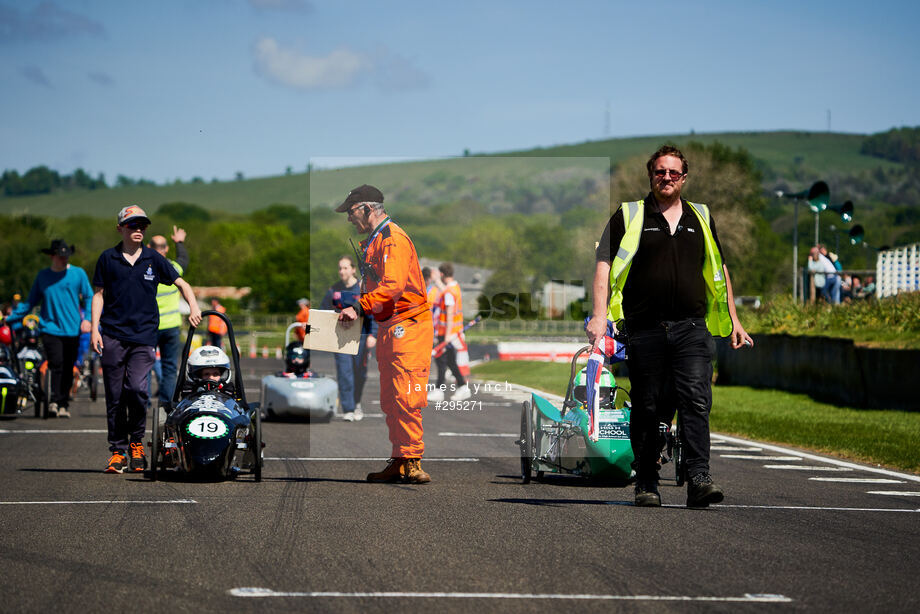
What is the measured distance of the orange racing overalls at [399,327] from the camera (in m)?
10.5

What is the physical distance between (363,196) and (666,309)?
3.01 meters

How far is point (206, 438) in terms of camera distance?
1024 centimetres

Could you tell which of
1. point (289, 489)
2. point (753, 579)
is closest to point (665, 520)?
point (753, 579)

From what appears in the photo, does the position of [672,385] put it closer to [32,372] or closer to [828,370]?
[828,370]

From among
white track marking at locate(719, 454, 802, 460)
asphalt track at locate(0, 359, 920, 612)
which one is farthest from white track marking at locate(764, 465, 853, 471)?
white track marking at locate(719, 454, 802, 460)

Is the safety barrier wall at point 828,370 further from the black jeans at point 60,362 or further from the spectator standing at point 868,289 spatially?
the black jeans at point 60,362

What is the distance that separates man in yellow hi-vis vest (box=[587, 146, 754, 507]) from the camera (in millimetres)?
8797

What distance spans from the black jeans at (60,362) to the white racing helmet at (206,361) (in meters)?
6.17

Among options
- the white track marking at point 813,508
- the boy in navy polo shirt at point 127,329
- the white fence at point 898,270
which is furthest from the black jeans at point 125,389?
the white fence at point 898,270

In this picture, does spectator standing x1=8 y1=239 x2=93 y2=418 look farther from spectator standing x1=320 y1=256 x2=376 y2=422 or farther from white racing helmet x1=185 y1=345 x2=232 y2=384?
white racing helmet x1=185 y1=345 x2=232 y2=384

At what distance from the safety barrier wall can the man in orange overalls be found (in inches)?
362

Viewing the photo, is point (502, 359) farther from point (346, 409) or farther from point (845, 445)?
point (845, 445)

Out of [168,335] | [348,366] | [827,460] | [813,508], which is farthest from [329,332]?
[348,366]

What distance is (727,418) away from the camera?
18312 millimetres
